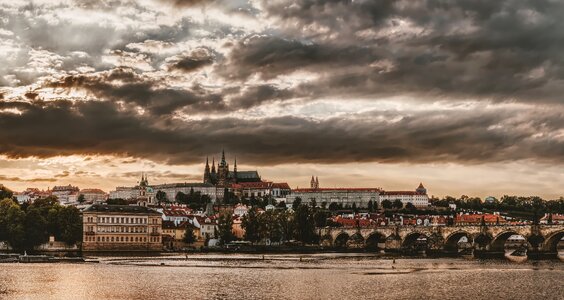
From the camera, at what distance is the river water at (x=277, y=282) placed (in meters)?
41.7

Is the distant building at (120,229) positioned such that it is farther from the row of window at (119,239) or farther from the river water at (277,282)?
the river water at (277,282)

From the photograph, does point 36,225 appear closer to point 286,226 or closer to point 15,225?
point 15,225

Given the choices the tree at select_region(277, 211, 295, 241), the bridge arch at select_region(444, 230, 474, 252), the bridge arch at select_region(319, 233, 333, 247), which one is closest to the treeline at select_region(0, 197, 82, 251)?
the tree at select_region(277, 211, 295, 241)

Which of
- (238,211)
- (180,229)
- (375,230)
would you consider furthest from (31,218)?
(238,211)

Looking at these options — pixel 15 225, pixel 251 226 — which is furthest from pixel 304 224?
pixel 15 225

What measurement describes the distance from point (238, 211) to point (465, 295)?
14378cm

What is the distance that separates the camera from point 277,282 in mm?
49406

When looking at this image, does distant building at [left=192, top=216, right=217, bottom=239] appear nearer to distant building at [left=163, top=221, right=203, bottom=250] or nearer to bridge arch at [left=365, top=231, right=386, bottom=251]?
distant building at [left=163, top=221, right=203, bottom=250]

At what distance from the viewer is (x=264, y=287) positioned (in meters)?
45.6

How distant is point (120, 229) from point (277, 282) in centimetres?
6013

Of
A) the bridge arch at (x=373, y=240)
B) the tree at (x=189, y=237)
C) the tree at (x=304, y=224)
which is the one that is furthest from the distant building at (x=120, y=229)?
the bridge arch at (x=373, y=240)

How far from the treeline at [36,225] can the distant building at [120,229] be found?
194 centimetres

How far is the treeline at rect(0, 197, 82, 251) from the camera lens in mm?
96000

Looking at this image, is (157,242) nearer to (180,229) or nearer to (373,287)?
(180,229)
